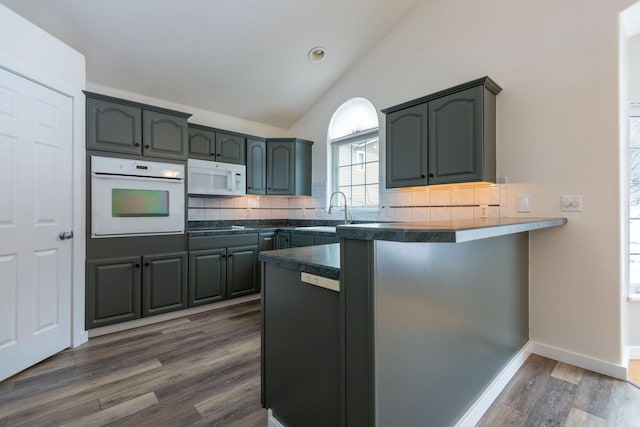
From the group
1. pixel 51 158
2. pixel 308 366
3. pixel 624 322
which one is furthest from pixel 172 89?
pixel 624 322

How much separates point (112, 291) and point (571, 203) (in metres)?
3.77

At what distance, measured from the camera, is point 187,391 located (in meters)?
1.84

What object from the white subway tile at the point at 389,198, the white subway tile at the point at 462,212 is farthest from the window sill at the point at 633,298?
the white subway tile at the point at 389,198

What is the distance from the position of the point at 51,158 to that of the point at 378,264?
262 centimetres

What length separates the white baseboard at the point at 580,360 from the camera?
1969mm

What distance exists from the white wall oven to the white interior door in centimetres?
24

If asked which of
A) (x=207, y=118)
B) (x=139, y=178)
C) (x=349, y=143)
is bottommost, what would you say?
(x=139, y=178)

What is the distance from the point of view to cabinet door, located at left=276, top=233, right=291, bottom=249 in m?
3.82

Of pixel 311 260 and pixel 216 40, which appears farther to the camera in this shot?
pixel 216 40

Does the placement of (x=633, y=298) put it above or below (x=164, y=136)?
below

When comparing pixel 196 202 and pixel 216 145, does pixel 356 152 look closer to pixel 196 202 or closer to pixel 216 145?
pixel 216 145

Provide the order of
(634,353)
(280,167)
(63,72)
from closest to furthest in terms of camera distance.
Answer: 1. (634,353)
2. (63,72)
3. (280,167)

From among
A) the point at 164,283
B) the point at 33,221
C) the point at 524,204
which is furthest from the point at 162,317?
the point at 524,204

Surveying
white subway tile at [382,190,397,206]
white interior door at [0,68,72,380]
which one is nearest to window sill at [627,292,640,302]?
white subway tile at [382,190,397,206]
